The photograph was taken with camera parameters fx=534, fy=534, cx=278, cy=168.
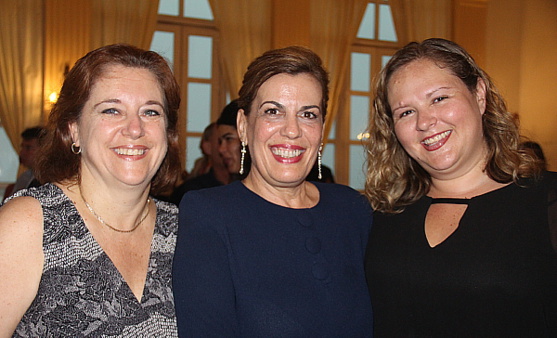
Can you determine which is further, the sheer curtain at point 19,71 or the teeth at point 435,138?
the sheer curtain at point 19,71

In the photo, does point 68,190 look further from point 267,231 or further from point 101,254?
point 267,231

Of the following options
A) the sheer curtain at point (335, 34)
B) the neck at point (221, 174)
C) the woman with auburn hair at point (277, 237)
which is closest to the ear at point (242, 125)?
the woman with auburn hair at point (277, 237)

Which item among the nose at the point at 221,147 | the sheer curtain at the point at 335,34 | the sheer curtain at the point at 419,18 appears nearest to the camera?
the nose at the point at 221,147

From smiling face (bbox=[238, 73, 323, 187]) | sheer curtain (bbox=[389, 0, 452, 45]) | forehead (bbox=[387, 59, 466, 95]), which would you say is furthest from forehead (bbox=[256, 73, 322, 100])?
sheer curtain (bbox=[389, 0, 452, 45])

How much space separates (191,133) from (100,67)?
6.08m

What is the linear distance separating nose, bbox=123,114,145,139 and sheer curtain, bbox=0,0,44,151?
5779 millimetres

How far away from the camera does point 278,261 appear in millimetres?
1939

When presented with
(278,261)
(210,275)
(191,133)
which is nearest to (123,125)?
(210,275)

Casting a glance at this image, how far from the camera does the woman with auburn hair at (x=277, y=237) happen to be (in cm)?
182

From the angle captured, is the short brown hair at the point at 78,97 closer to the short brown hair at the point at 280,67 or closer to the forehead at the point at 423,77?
the short brown hair at the point at 280,67

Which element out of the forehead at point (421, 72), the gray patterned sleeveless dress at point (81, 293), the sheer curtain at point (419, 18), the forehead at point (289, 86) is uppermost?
the sheer curtain at point (419, 18)

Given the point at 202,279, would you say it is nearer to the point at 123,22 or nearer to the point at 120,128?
the point at 120,128

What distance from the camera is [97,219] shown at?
1986mm

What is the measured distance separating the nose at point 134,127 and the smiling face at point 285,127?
0.45 m
